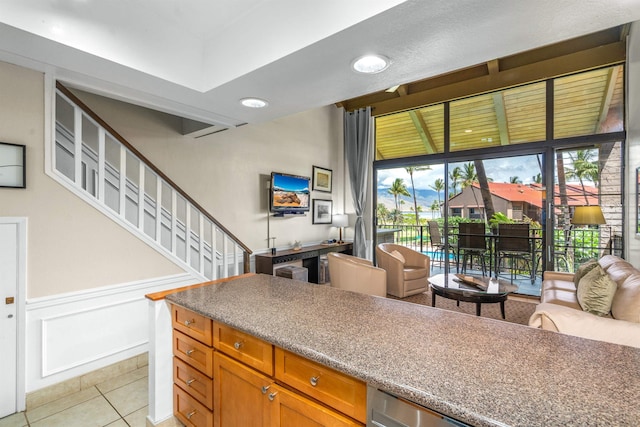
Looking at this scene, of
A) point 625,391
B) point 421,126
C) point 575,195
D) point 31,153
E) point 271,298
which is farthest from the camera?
point 421,126

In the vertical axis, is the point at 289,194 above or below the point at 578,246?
above

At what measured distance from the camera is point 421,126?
5.57 m

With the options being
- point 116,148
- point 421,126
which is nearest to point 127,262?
point 116,148

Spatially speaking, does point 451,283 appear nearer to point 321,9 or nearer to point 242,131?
point 321,9

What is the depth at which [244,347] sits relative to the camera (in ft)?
4.44

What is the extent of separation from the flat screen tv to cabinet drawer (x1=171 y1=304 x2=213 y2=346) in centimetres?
286

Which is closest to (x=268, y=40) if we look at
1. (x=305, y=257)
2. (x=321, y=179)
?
(x=305, y=257)

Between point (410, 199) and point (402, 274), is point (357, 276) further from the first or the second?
point (410, 199)

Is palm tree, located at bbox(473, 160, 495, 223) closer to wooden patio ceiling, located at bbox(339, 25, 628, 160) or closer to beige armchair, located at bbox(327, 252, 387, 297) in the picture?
wooden patio ceiling, located at bbox(339, 25, 628, 160)

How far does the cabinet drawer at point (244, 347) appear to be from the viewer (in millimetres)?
1260

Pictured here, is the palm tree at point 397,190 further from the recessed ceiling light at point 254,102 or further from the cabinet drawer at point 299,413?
the cabinet drawer at point 299,413

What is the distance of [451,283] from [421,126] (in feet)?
10.9

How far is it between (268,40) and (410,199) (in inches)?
179

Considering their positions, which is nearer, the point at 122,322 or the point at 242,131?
the point at 122,322
